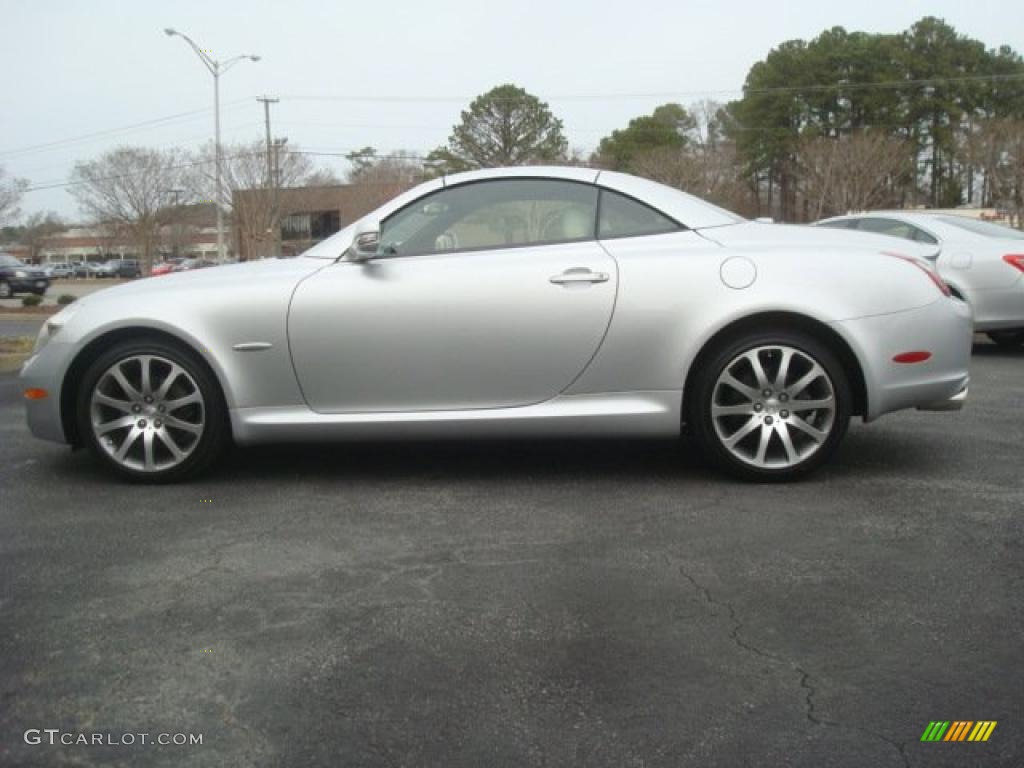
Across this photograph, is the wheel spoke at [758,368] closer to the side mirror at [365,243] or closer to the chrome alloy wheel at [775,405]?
the chrome alloy wheel at [775,405]

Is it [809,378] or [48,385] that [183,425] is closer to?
[48,385]

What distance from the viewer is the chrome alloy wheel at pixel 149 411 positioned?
4426 mm

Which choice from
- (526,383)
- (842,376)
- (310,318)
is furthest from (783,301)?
→ (310,318)

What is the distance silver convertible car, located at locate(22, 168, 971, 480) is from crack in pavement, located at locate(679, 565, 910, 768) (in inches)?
48.6

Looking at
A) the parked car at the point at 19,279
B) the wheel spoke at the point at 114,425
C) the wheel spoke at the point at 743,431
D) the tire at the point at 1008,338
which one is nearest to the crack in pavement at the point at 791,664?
the wheel spoke at the point at 743,431

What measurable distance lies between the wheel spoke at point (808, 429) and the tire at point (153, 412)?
2.60 meters

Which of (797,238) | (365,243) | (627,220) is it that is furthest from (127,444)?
(797,238)

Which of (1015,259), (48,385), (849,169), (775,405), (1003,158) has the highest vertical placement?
(1003,158)

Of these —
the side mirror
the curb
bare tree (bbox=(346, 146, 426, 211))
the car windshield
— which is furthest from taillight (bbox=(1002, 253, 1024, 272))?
bare tree (bbox=(346, 146, 426, 211))

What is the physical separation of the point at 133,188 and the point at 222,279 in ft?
216

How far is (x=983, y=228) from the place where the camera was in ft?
29.8

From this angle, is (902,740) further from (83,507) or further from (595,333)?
(83,507)

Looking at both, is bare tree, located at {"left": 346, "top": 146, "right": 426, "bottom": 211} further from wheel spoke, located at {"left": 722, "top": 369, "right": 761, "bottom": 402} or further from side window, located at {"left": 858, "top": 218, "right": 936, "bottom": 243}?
wheel spoke, located at {"left": 722, "top": 369, "right": 761, "bottom": 402}

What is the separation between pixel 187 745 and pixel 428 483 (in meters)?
2.35
